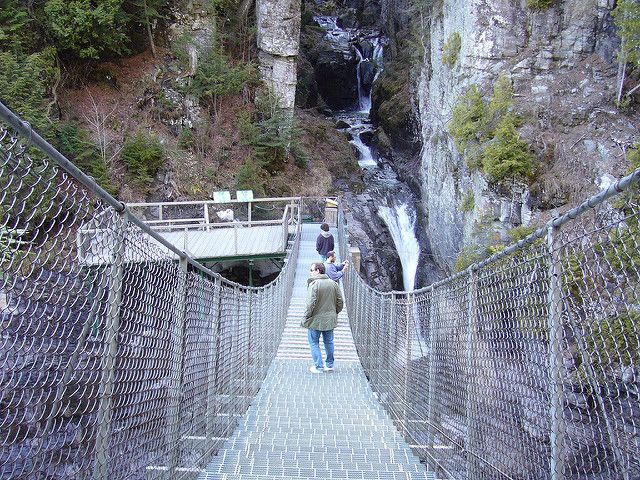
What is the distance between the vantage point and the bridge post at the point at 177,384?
2584mm

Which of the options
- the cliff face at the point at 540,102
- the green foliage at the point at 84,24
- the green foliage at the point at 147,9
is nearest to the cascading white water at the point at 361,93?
the cliff face at the point at 540,102

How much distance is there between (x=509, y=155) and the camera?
12.1 meters

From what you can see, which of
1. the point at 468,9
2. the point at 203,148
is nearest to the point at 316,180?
the point at 203,148

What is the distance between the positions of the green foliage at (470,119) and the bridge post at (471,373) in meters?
11.0

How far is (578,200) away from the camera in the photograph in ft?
35.8

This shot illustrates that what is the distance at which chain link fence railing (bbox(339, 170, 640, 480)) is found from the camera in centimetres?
185

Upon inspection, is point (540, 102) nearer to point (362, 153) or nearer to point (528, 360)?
point (362, 153)

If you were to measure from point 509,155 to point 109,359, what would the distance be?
11887 mm

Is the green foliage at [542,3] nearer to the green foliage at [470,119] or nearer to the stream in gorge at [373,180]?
the green foliage at [470,119]

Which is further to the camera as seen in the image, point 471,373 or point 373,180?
point 373,180

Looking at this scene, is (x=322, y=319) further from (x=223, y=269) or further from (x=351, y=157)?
(x=351, y=157)

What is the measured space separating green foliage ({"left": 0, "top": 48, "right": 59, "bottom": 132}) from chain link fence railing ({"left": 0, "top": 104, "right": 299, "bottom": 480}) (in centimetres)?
1175

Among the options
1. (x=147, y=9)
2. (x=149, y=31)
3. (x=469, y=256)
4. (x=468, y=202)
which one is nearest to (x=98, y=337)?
(x=469, y=256)

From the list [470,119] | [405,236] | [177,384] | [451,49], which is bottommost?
[177,384]
